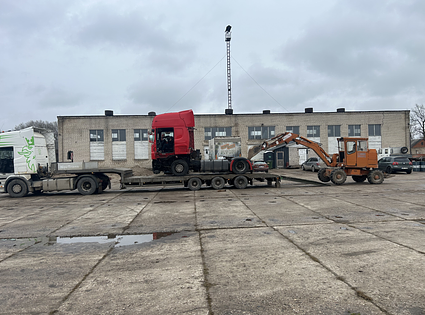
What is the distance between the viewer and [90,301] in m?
3.56

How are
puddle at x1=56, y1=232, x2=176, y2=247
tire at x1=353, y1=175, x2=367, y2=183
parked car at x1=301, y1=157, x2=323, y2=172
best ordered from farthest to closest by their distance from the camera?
parked car at x1=301, y1=157, x2=323, y2=172 → tire at x1=353, y1=175, x2=367, y2=183 → puddle at x1=56, y1=232, x2=176, y2=247

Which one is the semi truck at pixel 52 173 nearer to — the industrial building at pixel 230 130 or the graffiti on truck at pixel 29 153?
the graffiti on truck at pixel 29 153

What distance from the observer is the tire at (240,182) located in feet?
51.5

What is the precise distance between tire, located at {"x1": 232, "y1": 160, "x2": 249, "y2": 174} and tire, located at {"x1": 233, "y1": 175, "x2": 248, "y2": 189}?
0.29 meters

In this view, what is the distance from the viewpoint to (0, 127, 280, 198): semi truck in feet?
46.8

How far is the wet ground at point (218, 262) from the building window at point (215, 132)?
31.5 m

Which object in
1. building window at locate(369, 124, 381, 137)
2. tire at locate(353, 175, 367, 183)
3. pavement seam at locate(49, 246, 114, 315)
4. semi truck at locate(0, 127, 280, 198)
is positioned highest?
building window at locate(369, 124, 381, 137)

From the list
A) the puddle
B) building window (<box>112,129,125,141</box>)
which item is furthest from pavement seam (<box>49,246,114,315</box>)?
building window (<box>112,129,125,141</box>)

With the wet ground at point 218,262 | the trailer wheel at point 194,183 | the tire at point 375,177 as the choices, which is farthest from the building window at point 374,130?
the wet ground at point 218,262

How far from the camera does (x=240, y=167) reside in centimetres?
1588

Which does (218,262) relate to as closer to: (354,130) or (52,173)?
(52,173)

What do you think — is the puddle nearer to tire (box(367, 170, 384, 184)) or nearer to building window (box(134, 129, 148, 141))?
tire (box(367, 170, 384, 184))

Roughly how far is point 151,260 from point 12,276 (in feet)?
6.84

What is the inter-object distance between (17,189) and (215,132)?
28.4 m
